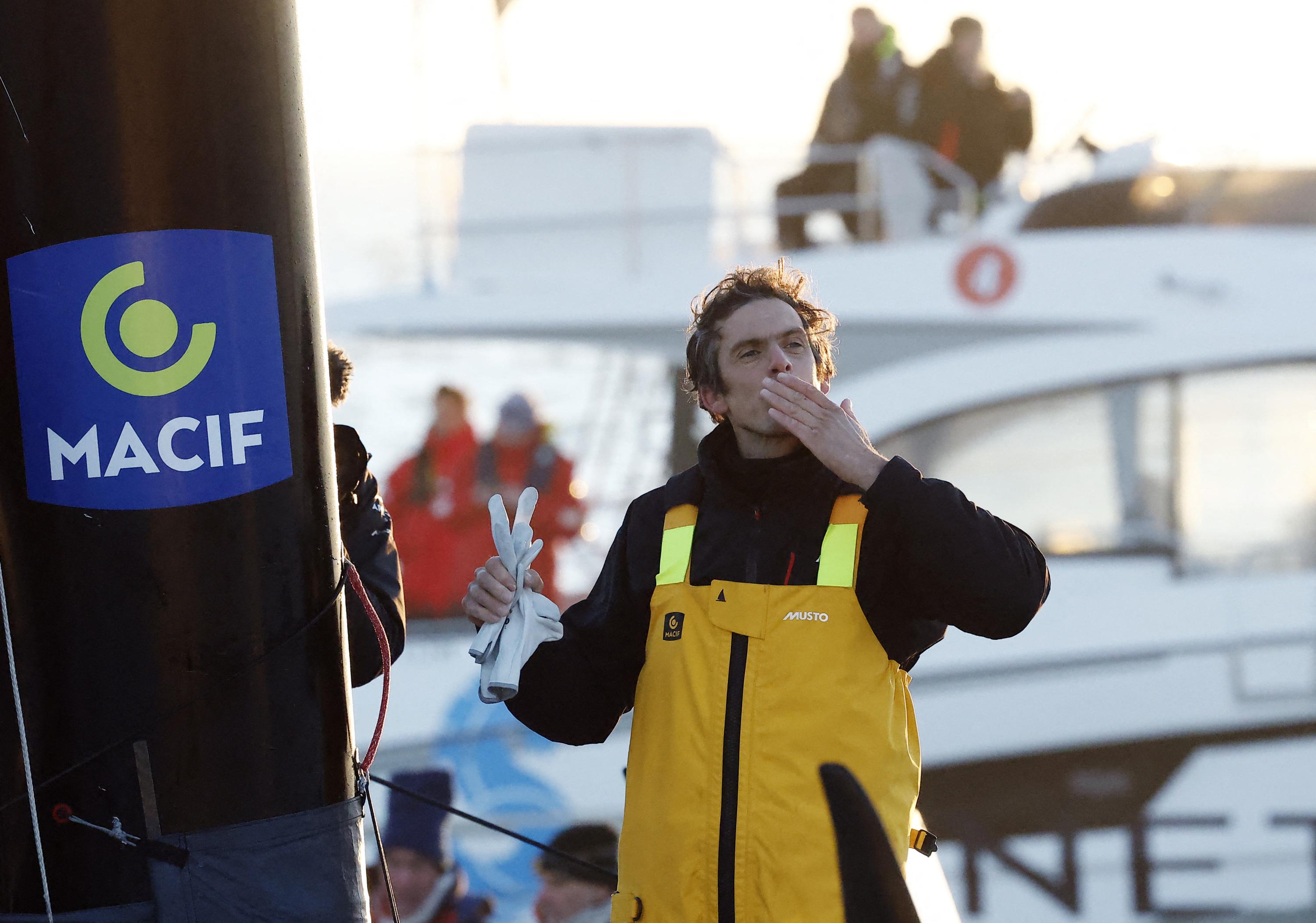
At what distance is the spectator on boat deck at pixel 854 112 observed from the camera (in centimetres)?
618

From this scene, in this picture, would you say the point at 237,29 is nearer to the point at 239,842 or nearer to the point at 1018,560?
the point at 239,842

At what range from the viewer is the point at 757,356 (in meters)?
1.97

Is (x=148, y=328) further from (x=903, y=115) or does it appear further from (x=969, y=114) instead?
(x=969, y=114)

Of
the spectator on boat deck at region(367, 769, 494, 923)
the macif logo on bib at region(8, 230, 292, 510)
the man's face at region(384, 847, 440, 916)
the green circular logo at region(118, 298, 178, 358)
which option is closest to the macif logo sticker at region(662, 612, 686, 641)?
the macif logo on bib at region(8, 230, 292, 510)

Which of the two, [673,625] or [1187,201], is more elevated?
[1187,201]

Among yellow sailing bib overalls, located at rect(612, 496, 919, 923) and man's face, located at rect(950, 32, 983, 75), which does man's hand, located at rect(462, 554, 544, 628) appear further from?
man's face, located at rect(950, 32, 983, 75)

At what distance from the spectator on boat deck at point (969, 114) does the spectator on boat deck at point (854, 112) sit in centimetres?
9

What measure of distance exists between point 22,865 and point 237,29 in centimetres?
89

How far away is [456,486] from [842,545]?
439 cm

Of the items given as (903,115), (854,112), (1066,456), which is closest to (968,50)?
(903,115)

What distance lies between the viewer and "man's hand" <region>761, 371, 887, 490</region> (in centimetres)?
175

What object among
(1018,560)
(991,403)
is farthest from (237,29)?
(991,403)

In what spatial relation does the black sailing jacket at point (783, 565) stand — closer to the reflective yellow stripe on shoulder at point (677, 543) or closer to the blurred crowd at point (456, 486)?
the reflective yellow stripe on shoulder at point (677, 543)

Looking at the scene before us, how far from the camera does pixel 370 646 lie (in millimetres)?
2037
